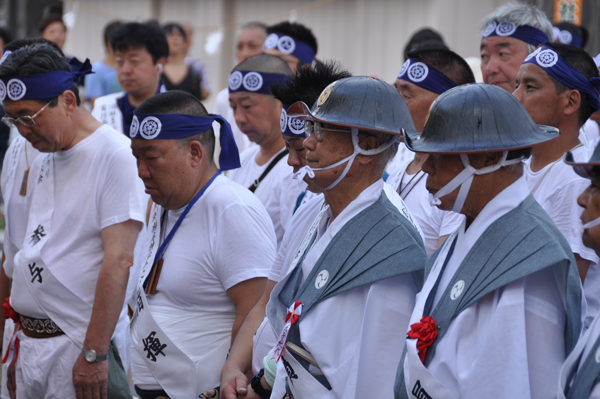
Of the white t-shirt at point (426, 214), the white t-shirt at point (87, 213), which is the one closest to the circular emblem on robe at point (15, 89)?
the white t-shirt at point (87, 213)

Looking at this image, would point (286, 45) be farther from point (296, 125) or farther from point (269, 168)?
point (296, 125)

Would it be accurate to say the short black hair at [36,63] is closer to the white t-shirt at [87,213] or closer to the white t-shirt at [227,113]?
the white t-shirt at [87,213]

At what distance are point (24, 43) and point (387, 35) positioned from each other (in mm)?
5601

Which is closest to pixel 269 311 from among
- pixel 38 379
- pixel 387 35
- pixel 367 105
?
pixel 367 105

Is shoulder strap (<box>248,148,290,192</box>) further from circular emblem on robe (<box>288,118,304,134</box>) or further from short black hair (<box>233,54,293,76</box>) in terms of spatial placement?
circular emblem on robe (<box>288,118,304,134</box>)

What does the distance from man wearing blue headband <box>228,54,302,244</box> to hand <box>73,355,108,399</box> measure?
4.36ft

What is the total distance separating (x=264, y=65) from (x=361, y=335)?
266 centimetres

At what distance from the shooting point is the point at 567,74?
3129 millimetres

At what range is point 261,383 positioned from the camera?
279 cm

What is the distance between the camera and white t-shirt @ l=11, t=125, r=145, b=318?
11.6ft

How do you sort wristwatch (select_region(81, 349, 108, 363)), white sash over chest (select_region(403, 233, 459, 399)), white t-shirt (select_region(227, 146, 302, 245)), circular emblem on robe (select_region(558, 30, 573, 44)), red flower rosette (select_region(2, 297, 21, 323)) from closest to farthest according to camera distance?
white sash over chest (select_region(403, 233, 459, 399)) → wristwatch (select_region(81, 349, 108, 363)) → red flower rosette (select_region(2, 297, 21, 323)) → white t-shirt (select_region(227, 146, 302, 245)) → circular emblem on robe (select_region(558, 30, 573, 44))

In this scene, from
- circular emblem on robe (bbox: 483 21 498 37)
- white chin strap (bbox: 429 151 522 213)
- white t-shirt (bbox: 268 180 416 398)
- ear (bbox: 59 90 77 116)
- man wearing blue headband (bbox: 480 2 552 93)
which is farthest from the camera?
circular emblem on robe (bbox: 483 21 498 37)

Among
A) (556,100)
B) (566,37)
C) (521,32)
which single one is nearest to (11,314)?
(556,100)

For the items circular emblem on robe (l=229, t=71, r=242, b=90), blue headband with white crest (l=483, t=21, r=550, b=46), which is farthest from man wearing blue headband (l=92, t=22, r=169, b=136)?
blue headband with white crest (l=483, t=21, r=550, b=46)
